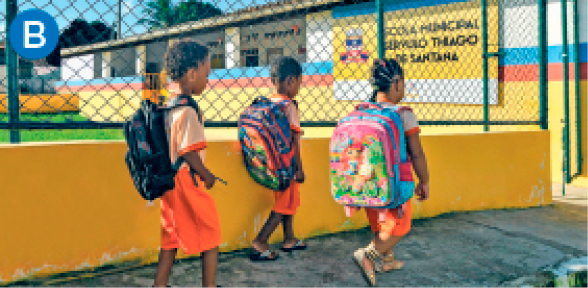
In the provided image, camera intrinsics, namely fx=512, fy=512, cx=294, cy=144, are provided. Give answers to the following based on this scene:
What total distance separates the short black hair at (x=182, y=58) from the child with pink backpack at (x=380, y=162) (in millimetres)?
892

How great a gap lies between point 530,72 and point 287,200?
15.4 ft

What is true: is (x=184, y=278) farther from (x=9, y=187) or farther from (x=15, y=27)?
(x=15, y=27)

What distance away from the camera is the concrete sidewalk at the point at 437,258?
2.94 meters

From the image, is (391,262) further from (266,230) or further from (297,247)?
(266,230)

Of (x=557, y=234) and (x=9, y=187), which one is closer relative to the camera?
(x=9, y=187)

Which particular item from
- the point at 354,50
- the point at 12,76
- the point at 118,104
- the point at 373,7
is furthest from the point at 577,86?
the point at 118,104

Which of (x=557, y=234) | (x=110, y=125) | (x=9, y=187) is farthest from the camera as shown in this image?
(x=557, y=234)

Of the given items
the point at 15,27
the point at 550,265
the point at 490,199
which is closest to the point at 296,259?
the point at 550,265

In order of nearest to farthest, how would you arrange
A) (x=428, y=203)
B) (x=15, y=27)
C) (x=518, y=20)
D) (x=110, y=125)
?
(x=15, y=27) < (x=110, y=125) < (x=428, y=203) < (x=518, y=20)

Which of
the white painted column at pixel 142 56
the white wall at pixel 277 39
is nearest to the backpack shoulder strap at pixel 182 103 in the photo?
the white painted column at pixel 142 56

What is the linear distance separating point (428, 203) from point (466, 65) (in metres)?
3.17

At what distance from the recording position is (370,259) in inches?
115

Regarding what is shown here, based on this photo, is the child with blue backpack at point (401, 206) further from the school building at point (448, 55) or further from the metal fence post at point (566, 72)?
the metal fence post at point (566, 72)

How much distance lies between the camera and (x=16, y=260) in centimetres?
270
